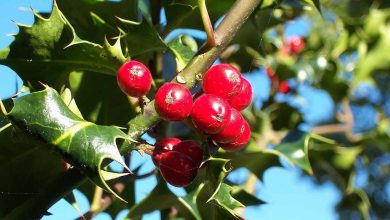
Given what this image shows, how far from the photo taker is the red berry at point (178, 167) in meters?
0.90

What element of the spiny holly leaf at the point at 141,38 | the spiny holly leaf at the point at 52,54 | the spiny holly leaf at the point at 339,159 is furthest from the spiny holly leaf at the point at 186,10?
the spiny holly leaf at the point at 339,159

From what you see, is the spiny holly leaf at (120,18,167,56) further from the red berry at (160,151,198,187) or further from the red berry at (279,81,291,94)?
the red berry at (279,81,291,94)

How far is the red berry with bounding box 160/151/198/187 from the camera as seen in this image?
900 millimetres

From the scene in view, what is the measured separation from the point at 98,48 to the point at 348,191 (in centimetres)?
135

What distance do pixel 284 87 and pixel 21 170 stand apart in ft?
4.44

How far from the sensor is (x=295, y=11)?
81.1 inches

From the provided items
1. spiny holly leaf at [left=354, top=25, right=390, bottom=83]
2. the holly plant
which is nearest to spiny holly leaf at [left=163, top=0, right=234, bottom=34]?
the holly plant

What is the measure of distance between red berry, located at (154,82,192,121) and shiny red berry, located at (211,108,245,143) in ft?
0.18

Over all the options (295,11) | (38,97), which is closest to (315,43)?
(295,11)

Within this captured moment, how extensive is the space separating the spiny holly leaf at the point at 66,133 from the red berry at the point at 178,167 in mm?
91

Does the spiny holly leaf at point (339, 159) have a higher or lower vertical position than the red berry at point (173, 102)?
lower

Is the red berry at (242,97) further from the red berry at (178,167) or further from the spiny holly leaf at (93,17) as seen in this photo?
the spiny holly leaf at (93,17)

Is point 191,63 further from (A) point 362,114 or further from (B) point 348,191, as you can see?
(A) point 362,114

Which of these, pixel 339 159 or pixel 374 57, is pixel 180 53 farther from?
pixel 374 57
